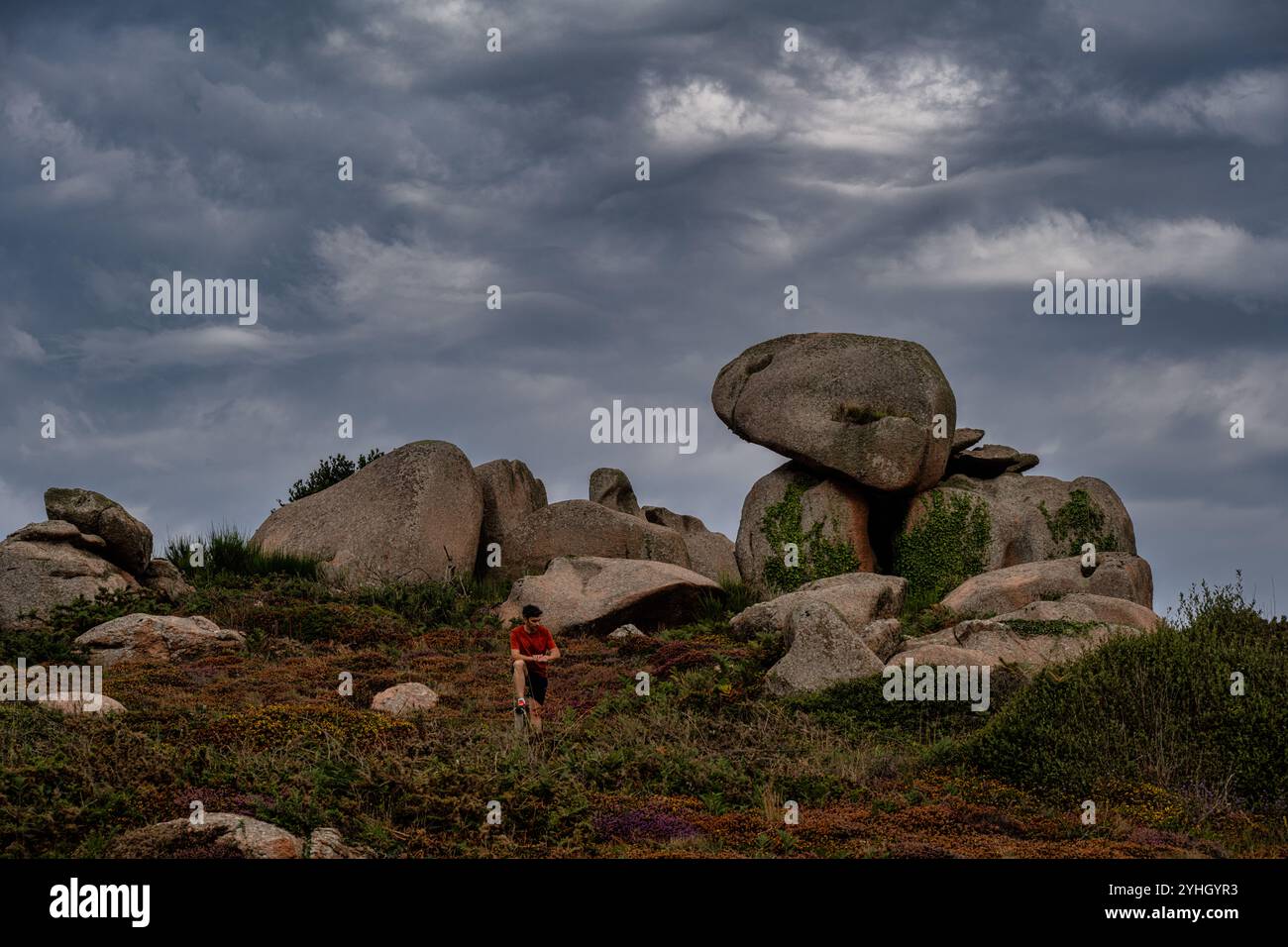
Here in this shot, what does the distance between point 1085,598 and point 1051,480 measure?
9893 millimetres

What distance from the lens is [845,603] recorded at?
22141 mm

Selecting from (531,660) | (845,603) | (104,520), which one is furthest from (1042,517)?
(104,520)

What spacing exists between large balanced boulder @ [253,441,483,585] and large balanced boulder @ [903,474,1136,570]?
1062cm

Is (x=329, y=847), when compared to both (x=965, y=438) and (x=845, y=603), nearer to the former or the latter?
(x=845, y=603)

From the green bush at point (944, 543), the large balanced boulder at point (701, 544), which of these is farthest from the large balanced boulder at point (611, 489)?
the green bush at point (944, 543)

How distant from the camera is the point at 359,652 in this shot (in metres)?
22.0

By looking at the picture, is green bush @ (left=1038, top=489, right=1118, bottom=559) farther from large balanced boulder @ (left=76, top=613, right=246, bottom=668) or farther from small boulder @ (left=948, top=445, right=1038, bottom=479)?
large balanced boulder @ (left=76, top=613, right=246, bottom=668)

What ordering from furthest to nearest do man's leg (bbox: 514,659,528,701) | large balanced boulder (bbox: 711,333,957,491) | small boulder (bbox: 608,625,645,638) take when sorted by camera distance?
large balanced boulder (bbox: 711,333,957,491) → small boulder (bbox: 608,625,645,638) → man's leg (bbox: 514,659,528,701)

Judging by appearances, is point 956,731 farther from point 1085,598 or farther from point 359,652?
point 359,652

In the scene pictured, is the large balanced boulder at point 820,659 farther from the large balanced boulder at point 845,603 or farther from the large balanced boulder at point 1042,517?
the large balanced boulder at point 1042,517

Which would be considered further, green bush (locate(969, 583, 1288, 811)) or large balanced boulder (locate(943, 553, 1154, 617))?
large balanced boulder (locate(943, 553, 1154, 617))

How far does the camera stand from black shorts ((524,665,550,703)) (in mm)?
16422

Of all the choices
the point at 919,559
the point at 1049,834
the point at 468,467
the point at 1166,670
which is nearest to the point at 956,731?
the point at 1166,670

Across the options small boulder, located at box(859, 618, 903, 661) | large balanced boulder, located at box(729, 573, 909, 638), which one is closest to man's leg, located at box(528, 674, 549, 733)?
large balanced boulder, located at box(729, 573, 909, 638)
